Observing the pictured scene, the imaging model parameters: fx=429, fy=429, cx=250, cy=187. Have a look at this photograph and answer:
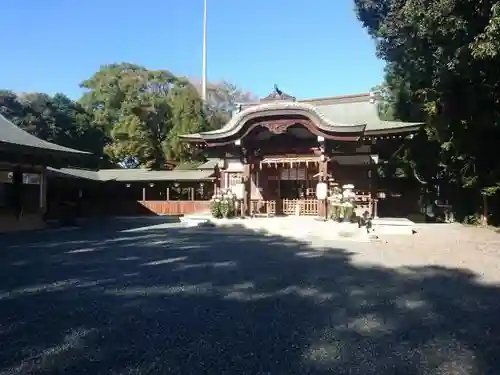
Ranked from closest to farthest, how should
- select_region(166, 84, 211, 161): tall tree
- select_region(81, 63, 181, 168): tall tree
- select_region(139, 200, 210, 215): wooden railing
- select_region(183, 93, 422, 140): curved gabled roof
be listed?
select_region(183, 93, 422, 140): curved gabled roof, select_region(139, 200, 210, 215): wooden railing, select_region(166, 84, 211, 161): tall tree, select_region(81, 63, 181, 168): tall tree

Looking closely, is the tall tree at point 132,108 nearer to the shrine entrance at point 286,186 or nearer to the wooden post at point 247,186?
the shrine entrance at point 286,186

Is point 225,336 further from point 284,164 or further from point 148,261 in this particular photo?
point 284,164

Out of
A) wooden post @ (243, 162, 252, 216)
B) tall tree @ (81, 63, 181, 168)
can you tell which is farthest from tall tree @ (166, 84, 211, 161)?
wooden post @ (243, 162, 252, 216)

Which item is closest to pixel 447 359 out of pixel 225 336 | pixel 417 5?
pixel 225 336

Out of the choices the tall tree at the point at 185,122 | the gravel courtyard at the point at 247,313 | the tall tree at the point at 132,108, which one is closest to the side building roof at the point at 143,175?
the tall tree at the point at 132,108

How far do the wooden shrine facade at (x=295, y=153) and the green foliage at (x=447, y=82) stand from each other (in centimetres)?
170

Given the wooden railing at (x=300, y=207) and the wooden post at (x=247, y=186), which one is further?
the wooden railing at (x=300, y=207)

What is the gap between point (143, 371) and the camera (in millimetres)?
3010

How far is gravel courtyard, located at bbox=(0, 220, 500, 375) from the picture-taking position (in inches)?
127

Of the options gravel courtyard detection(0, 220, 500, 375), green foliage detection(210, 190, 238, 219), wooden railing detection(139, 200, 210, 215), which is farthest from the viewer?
wooden railing detection(139, 200, 210, 215)

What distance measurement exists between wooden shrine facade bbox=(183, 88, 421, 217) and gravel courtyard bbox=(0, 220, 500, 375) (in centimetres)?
780

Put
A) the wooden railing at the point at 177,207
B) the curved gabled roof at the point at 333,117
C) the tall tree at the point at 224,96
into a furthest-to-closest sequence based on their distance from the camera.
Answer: the tall tree at the point at 224,96 < the wooden railing at the point at 177,207 < the curved gabled roof at the point at 333,117

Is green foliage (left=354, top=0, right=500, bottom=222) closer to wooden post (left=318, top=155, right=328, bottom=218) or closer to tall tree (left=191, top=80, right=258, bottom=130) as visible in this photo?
wooden post (left=318, top=155, right=328, bottom=218)

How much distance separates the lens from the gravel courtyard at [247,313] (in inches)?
127
